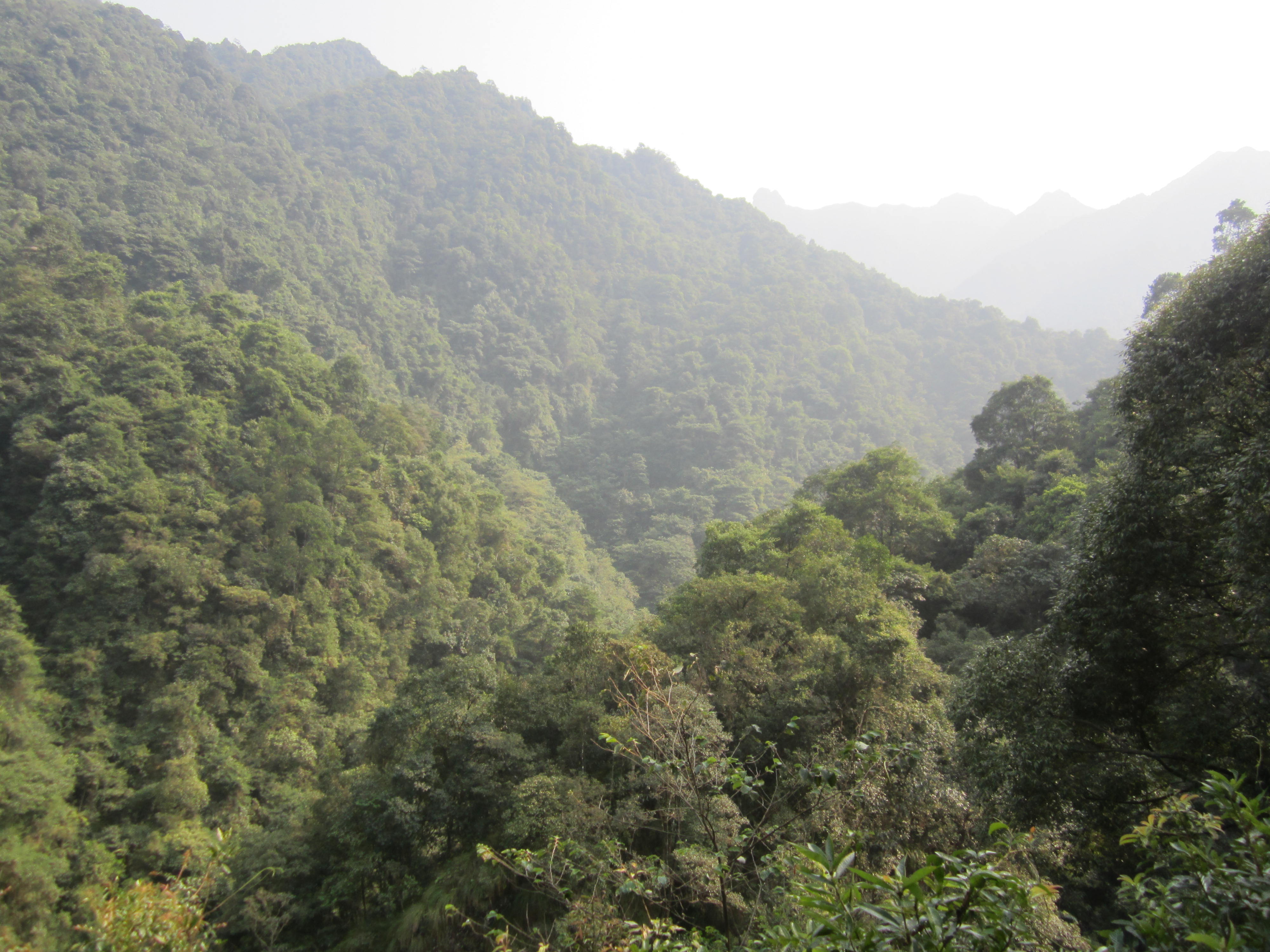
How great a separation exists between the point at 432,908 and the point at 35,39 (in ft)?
212

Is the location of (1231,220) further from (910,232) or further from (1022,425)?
(910,232)

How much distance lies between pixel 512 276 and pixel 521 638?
5569 cm

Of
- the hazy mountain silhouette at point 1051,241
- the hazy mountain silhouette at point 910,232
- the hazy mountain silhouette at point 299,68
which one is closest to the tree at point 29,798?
the hazy mountain silhouette at point 1051,241

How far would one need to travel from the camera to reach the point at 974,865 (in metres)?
1.88

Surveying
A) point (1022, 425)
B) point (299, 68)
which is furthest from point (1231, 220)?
point (299, 68)

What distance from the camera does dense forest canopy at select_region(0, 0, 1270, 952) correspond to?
4301 mm

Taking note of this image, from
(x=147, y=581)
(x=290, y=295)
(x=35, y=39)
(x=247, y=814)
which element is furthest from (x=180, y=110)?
(x=247, y=814)

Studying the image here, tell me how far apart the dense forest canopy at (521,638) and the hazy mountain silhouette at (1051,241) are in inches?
2502

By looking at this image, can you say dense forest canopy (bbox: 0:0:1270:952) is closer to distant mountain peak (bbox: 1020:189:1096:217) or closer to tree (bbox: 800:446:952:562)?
tree (bbox: 800:446:952:562)

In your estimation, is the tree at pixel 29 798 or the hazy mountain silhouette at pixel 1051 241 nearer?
the tree at pixel 29 798

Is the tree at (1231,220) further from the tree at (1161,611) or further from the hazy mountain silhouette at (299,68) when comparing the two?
the hazy mountain silhouette at (299,68)

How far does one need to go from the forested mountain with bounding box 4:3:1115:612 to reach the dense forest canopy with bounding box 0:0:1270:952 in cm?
68

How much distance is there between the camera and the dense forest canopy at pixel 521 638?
14.1 ft

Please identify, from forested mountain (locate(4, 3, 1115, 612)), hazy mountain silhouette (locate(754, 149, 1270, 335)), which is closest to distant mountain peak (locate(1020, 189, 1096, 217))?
hazy mountain silhouette (locate(754, 149, 1270, 335))
